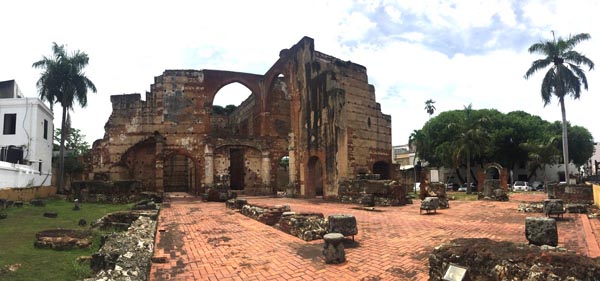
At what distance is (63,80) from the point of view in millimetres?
26109

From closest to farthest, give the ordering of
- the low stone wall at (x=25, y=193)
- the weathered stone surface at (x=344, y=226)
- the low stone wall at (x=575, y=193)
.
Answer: the weathered stone surface at (x=344, y=226)
the low stone wall at (x=575, y=193)
the low stone wall at (x=25, y=193)

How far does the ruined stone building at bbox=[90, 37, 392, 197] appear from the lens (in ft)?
69.2

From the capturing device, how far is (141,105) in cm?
2684

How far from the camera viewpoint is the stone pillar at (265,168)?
27189 mm

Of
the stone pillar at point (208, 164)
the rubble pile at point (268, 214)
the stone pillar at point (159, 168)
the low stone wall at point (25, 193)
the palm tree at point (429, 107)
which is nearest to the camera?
the rubble pile at point (268, 214)

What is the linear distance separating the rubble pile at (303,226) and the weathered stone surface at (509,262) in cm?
355

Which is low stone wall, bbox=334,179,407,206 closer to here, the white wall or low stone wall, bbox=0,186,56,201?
low stone wall, bbox=0,186,56,201

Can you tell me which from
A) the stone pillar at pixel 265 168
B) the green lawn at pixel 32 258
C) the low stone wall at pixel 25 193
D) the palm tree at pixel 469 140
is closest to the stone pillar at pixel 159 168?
the low stone wall at pixel 25 193

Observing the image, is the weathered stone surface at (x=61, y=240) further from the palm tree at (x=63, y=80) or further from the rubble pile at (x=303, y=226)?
the palm tree at (x=63, y=80)

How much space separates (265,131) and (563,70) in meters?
21.1

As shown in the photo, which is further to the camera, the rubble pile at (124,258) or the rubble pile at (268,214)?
the rubble pile at (268,214)

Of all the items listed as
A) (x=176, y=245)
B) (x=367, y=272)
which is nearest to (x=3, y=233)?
(x=176, y=245)

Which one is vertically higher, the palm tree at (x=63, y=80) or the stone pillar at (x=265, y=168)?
the palm tree at (x=63, y=80)

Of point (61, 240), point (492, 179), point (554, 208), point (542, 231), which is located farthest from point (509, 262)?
point (492, 179)
